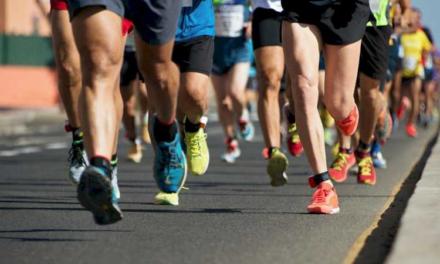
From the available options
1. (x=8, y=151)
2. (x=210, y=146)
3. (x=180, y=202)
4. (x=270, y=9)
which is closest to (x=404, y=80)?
(x=210, y=146)

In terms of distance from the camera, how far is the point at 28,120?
97.9ft

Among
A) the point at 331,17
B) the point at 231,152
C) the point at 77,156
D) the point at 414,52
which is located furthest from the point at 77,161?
the point at 414,52

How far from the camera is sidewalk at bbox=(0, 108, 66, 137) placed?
83.2 feet

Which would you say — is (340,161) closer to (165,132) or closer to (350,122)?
(350,122)

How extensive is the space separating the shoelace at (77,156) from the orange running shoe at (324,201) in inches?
61.1

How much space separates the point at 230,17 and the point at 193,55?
4873 mm

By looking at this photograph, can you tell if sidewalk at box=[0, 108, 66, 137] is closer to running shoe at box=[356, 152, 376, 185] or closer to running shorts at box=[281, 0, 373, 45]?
running shoe at box=[356, 152, 376, 185]

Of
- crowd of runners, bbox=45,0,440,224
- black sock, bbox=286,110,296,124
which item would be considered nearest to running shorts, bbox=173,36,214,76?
crowd of runners, bbox=45,0,440,224

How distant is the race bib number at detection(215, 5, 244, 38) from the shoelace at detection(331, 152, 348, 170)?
304cm

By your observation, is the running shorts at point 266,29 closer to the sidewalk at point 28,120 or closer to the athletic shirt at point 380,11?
the athletic shirt at point 380,11

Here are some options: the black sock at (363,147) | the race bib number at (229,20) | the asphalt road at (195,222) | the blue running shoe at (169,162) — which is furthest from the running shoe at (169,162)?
the race bib number at (229,20)

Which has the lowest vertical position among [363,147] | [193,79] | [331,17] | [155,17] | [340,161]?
[340,161]

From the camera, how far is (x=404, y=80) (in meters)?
23.6

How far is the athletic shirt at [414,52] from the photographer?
23422 mm
